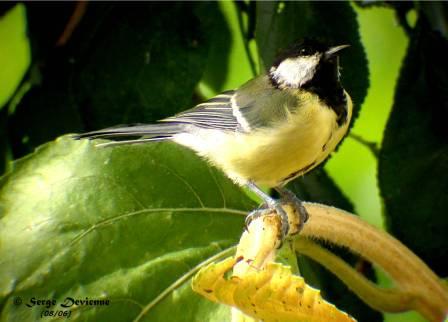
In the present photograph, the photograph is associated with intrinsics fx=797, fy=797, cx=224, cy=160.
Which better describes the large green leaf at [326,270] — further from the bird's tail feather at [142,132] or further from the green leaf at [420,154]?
the bird's tail feather at [142,132]

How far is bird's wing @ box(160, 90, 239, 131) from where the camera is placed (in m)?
1.29

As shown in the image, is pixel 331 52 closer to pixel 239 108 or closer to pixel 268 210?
pixel 239 108

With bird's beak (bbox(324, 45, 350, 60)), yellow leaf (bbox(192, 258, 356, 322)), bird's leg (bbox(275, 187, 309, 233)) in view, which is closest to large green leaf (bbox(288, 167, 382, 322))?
bird's leg (bbox(275, 187, 309, 233))

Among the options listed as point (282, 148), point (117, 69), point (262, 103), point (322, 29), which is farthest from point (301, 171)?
point (117, 69)

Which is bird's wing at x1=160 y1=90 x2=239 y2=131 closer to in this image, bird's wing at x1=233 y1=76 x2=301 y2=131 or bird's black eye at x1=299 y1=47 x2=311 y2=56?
bird's wing at x1=233 y1=76 x2=301 y2=131

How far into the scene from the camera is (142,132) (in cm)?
124

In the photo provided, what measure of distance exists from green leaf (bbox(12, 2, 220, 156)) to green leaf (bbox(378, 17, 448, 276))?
331mm

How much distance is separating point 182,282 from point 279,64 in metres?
0.39

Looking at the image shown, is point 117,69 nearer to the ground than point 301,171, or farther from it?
farther from it

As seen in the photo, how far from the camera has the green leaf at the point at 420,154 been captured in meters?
1.25

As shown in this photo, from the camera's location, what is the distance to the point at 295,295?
742 millimetres

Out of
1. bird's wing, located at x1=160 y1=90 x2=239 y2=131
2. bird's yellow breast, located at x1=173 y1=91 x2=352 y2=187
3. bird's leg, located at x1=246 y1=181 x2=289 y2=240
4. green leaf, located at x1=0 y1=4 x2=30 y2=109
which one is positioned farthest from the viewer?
green leaf, located at x1=0 y1=4 x2=30 y2=109

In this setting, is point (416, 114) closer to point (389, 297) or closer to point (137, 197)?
point (389, 297)

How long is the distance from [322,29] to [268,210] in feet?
1.25
